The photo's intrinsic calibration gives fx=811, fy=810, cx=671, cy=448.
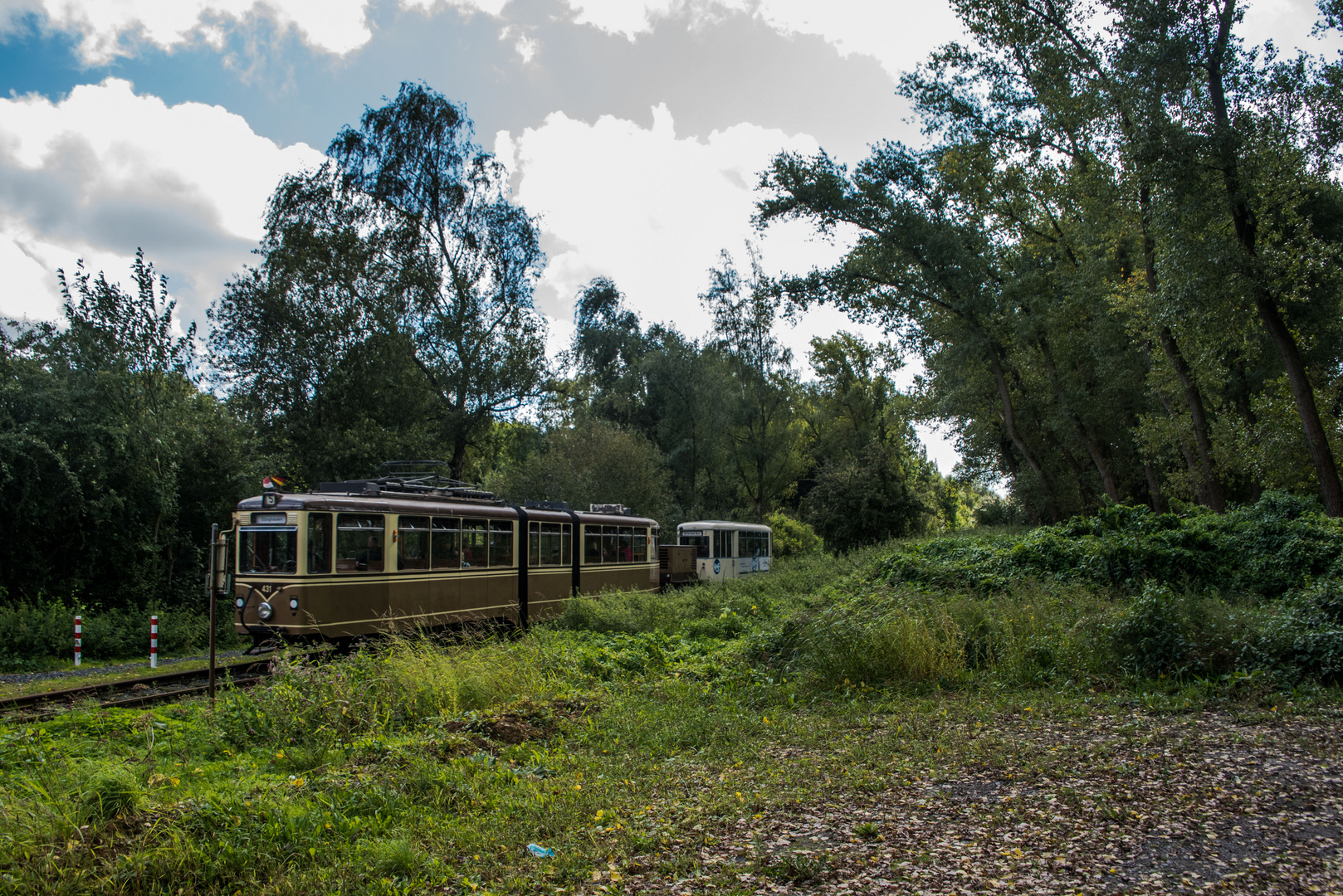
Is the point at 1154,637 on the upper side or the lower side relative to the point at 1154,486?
lower

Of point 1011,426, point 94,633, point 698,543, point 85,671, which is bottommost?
point 85,671

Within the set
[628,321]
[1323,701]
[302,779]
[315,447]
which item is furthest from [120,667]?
[628,321]

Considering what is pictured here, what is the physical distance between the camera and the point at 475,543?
1552 centimetres

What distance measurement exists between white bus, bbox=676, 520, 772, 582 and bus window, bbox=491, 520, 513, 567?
12739 mm

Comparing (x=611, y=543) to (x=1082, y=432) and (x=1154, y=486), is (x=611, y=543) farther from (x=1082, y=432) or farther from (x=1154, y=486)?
(x=1154, y=486)

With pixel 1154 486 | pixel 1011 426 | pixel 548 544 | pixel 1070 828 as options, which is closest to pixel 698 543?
pixel 1011 426

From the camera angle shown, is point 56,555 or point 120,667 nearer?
point 120,667

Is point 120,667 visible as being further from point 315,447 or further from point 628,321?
point 628,321

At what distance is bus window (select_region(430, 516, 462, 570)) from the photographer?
1438 cm

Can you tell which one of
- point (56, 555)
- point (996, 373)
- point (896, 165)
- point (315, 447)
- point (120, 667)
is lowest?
point (120, 667)

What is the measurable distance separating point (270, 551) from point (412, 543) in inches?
91.1

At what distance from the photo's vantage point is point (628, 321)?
50594mm

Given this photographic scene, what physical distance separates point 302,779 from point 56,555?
13.7 m

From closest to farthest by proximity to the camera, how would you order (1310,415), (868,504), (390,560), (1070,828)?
(1070,828)
(390,560)
(1310,415)
(868,504)
